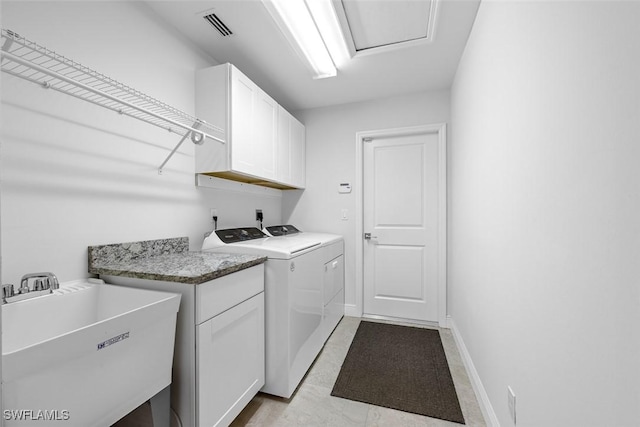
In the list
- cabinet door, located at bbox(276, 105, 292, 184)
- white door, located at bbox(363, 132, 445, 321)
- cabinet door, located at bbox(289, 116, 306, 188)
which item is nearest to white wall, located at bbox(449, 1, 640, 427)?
white door, located at bbox(363, 132, 445, 321)

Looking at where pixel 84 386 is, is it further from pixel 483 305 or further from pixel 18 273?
pixel 483 305

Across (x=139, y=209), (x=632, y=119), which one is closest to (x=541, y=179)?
(x=632, y=119)

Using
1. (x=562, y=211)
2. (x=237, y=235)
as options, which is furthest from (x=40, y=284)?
(x=562, y=211)

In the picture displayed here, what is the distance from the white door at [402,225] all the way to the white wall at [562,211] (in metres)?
1.30

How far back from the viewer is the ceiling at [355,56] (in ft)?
5.60

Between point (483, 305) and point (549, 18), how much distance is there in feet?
4.48

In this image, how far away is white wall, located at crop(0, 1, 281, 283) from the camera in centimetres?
114

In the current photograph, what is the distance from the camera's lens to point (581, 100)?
0.76m

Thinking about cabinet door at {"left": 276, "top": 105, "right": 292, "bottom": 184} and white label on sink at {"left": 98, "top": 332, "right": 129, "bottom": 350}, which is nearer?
white label on sink at {"left": 98, "top": 332, "right": 129, "bottom": 350}

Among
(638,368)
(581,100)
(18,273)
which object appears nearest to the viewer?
(638,368)

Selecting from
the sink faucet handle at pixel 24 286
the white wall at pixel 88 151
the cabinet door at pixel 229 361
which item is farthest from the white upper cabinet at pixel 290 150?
the sink faucet handle at pixel 24 286

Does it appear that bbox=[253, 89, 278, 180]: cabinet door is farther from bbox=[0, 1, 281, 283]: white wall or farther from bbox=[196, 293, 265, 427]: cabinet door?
bbox=[196, 293, 265, 427]: cabinet door

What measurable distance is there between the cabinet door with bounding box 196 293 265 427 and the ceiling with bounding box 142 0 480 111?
1.70 m

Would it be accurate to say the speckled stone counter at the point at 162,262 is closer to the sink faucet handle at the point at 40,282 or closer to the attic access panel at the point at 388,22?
the sink faucet handle at the point at 40,282
